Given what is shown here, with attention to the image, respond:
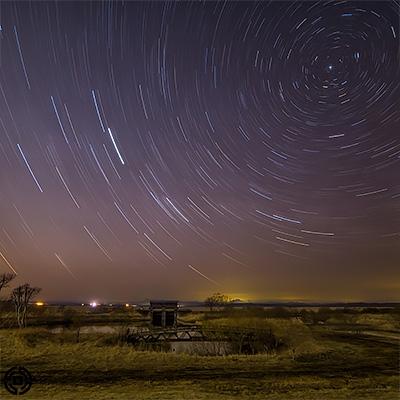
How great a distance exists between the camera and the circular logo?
52.1ft

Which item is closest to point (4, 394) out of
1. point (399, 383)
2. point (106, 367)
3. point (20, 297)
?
point (106, 367)

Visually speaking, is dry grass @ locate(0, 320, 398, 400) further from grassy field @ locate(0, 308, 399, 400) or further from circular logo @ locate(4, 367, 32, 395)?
circular logo @ locate(4, 367, 32, 395)

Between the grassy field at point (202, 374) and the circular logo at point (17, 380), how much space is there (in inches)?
13.5

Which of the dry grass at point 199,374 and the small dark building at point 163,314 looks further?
the small dark building at point 163,314

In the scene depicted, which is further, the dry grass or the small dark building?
the small dark building

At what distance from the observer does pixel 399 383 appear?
18359mm

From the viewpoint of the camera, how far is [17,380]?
17.9m

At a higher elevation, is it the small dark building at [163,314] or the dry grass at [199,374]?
the small dark building at [163,314]

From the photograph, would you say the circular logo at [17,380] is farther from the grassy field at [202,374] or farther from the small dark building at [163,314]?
the small dark building at [163,314]

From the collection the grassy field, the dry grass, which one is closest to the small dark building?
the grassy field

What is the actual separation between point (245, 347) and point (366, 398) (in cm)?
2196

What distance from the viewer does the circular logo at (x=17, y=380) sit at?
1588 cm

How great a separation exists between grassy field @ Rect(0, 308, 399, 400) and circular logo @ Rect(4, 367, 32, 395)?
0.34 meters

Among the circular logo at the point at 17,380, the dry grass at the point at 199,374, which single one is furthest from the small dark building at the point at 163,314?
the circular logo at the point at 17,380
